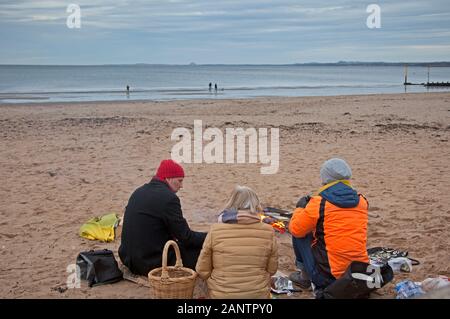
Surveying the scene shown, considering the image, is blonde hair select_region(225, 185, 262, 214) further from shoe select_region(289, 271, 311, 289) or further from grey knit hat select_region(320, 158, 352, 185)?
shoe select_region(289, 271, 311, 289)

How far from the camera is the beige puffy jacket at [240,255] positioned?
4.09m

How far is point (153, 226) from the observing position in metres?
4.80

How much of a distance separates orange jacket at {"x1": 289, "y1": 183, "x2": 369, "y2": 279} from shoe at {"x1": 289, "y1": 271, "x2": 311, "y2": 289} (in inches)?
18.0

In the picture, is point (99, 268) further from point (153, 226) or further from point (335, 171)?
point (335, 171)

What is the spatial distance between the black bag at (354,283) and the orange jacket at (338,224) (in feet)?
0.31

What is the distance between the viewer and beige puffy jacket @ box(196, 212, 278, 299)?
409 centimetres

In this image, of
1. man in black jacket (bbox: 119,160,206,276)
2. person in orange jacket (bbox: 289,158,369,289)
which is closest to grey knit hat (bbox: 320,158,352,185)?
person in orange jacket (bbox: 289,158,369,289)

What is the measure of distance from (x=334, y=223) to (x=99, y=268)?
90.0 inches

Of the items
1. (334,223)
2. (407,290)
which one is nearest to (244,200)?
(334,223)

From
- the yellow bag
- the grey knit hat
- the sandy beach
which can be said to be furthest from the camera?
the yellow bag

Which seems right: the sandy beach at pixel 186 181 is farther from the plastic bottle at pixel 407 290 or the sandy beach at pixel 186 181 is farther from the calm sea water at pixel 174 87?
the calm sea water at pixel 174 87

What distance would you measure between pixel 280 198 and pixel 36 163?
5.47 m
